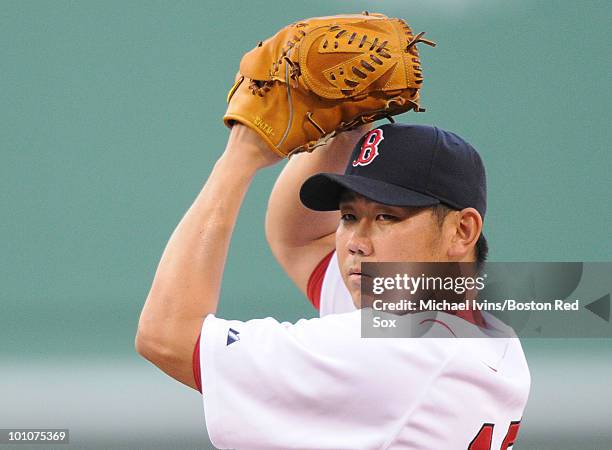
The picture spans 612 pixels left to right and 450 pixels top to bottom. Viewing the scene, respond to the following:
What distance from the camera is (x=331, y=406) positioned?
1.04 metres

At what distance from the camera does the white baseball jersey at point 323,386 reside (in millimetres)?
1035

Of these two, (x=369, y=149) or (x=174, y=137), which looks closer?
(x=369, y=149)

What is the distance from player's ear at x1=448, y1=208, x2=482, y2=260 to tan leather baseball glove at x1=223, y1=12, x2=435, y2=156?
0.54 ft

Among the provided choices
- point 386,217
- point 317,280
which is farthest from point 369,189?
point 317,280

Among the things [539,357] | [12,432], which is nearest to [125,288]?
[12,432]

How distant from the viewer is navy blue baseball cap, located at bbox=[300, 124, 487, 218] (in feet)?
3.68

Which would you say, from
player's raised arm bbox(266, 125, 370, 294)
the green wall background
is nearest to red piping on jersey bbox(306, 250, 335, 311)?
player's raised arm bbox(266, 125, 370, 294)

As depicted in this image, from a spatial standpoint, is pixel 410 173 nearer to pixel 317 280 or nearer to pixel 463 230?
pixel 463 230

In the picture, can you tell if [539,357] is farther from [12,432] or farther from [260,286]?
[12,432]

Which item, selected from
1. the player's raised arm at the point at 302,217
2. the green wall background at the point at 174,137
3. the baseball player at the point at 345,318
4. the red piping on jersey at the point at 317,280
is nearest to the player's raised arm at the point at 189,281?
the baseball player at the point at 345,318

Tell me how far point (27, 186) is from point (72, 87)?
53cm

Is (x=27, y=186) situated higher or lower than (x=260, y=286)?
higher

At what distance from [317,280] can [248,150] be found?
38cm

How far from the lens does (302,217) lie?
1.42 meters
